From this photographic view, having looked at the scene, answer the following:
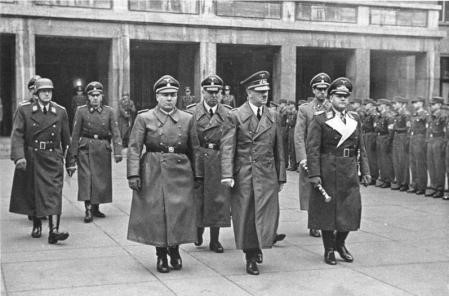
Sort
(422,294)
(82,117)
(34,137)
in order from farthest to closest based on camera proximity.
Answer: (82,117)
(34,137)
(422,294)

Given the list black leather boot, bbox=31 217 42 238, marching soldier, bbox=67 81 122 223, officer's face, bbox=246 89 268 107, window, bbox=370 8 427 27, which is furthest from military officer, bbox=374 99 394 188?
window, bbox=370 8 427 27

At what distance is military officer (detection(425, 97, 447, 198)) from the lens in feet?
42.3

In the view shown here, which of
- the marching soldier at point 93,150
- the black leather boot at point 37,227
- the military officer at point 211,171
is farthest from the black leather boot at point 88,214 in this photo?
the military officer at point 211,171

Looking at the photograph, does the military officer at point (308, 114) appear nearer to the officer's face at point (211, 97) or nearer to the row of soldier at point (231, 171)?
the row of soldier at point (231, 171)

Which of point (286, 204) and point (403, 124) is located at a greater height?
point (403, 124)

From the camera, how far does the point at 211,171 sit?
8.17 m

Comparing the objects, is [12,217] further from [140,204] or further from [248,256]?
[248,256]

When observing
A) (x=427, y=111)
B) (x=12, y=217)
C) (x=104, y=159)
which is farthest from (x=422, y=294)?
(x=427, y=111)

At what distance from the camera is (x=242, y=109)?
23.4 ft

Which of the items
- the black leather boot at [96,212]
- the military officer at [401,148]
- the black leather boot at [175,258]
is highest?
the military officer at [401,148]

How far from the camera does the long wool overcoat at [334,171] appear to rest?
7242 millimetres

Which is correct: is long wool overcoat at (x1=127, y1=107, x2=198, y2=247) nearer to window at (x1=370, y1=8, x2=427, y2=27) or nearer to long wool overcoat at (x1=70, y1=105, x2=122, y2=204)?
long wool overcoat at (x1=70, y1=105, x2=122, y2=204)

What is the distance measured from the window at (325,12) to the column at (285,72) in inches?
48.2

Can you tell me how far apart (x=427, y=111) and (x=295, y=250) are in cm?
697
